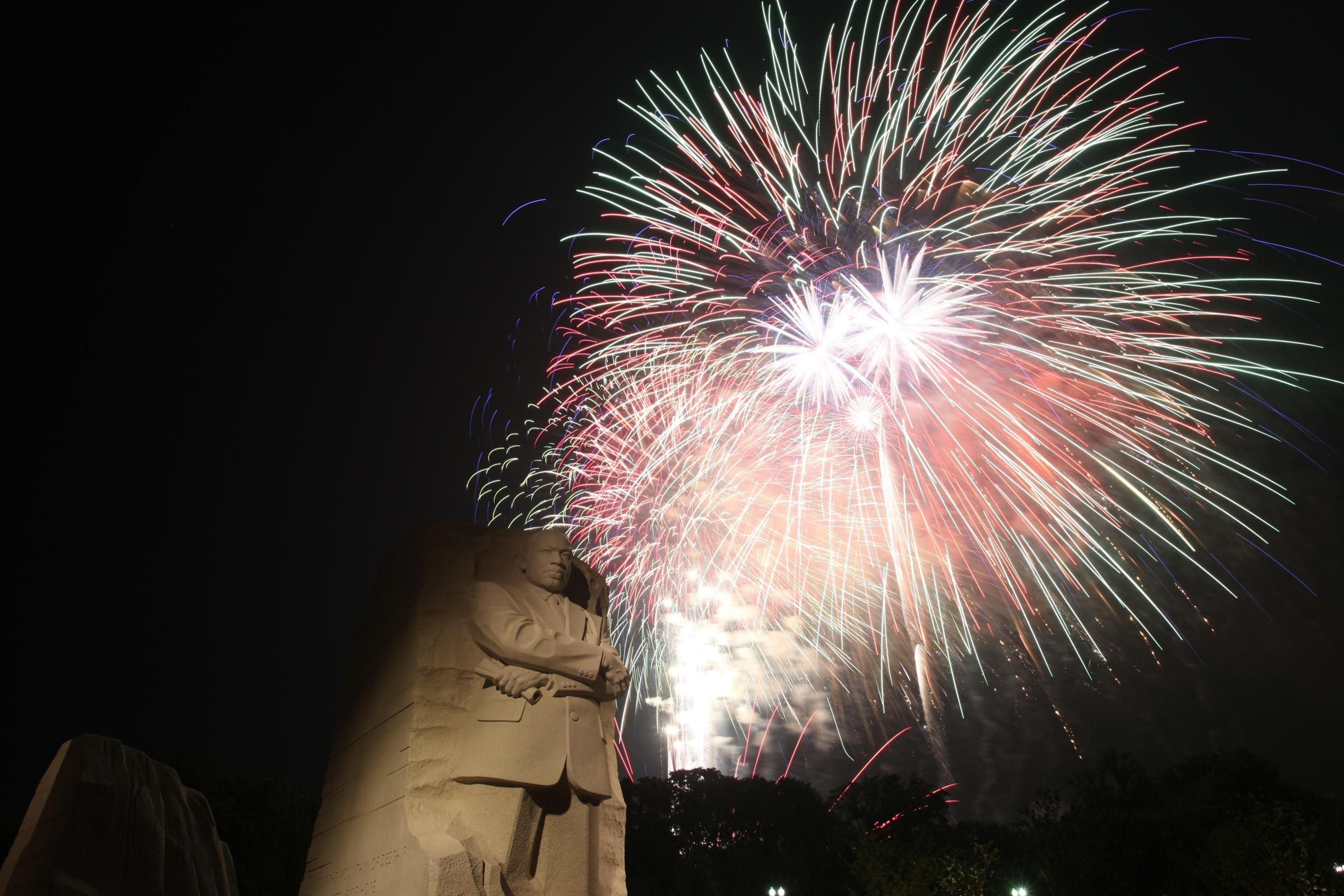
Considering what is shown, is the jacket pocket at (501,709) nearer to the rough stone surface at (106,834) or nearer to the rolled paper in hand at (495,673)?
the rolled paper in hand at (495,673)

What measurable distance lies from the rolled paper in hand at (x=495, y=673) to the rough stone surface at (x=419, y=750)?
0.04 m

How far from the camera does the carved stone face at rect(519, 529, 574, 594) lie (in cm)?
630

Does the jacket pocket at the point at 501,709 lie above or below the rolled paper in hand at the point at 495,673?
below

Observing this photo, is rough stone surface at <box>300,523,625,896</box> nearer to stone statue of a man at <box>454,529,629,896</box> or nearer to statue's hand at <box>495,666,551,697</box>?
stone statue of a man at <box>454,529,629,896</box>

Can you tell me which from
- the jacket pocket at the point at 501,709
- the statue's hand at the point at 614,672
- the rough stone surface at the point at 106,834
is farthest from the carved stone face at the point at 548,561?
the rough stone surface at the point at 106,834

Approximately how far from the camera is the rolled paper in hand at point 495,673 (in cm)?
550

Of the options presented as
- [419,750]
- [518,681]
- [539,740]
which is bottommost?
[419,750]

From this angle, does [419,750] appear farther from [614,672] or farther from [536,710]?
[614,672]

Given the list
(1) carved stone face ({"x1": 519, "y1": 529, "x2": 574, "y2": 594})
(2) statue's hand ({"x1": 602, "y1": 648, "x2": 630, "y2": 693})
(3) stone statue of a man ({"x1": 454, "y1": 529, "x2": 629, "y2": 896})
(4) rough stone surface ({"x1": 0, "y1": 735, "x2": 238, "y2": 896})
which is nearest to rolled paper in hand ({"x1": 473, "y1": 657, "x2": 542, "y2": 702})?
(3) stone statue of a man ({"x1": 454, "y1": 529, "x2": 629, "y2": 896})

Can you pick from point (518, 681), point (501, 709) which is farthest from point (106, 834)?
point (518, 681)

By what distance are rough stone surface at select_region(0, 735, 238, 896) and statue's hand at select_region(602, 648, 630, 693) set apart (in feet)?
8.54

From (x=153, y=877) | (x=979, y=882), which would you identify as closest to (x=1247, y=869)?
(x=979, y=882)

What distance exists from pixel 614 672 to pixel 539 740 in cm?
85

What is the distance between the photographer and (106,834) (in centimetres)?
354
